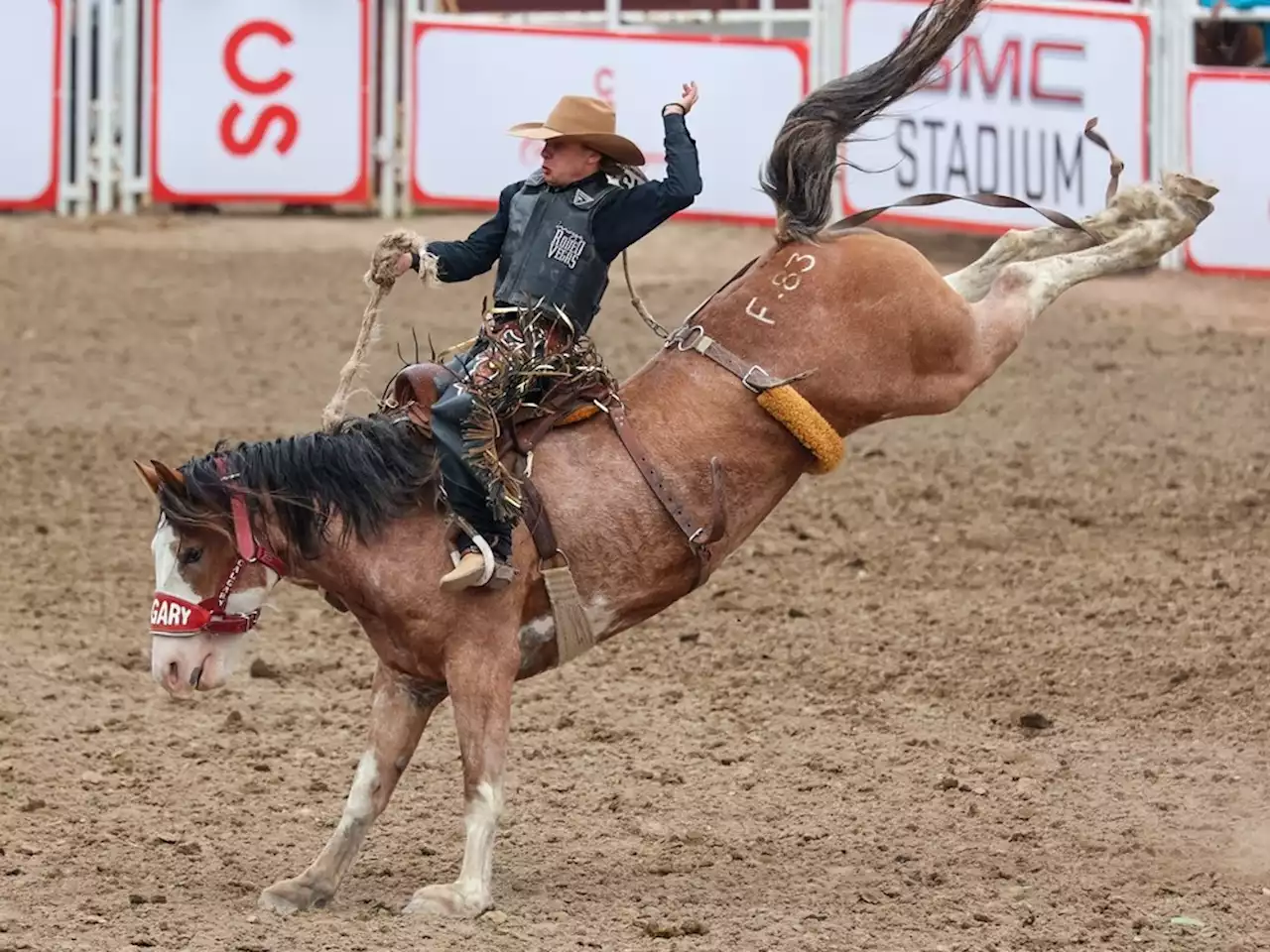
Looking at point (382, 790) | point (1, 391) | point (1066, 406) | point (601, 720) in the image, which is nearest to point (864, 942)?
point (382, 790)

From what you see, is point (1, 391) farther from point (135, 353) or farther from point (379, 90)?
point (379, 90)

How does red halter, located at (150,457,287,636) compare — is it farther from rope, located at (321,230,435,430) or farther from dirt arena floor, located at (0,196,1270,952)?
dirt arena floor, located at (0,196,1270,952)

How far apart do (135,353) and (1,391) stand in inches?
33.9

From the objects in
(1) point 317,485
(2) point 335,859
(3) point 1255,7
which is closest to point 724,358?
(1) point 317,485

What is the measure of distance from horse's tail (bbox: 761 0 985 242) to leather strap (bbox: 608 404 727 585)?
0.71 m

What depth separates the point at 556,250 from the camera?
5.52m

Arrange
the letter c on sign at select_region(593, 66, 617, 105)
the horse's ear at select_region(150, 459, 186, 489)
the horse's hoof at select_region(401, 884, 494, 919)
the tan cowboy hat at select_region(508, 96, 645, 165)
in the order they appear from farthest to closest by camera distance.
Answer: the letter c on sign at select_region(593, 66, 617, 105), the tan cowboy hat at select_region(508, 96, 645, 165), the horse's ear at select_region(150, 459, 186, 489), the horse's hoof at select_region(401, 884, 494, 919)

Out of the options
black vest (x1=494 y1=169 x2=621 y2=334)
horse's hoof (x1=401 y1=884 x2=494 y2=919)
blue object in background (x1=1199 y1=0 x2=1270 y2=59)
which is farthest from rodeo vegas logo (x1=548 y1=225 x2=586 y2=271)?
blue object in background (x1=1199 y1=0 x2=1270 y2=59)

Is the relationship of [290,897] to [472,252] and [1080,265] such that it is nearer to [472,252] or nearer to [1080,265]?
[472,252]

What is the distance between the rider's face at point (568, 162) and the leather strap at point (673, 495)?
23.5 inches

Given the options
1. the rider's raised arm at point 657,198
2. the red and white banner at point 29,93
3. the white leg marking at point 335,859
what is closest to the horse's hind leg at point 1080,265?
the rider's raised arm at point 657,198

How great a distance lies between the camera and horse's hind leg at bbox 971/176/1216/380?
5977 mm

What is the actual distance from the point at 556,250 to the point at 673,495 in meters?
0.69

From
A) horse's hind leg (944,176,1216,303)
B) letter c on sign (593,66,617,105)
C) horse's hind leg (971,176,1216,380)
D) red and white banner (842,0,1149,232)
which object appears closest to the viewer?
horse's hind leg (971,176,1216,380)
